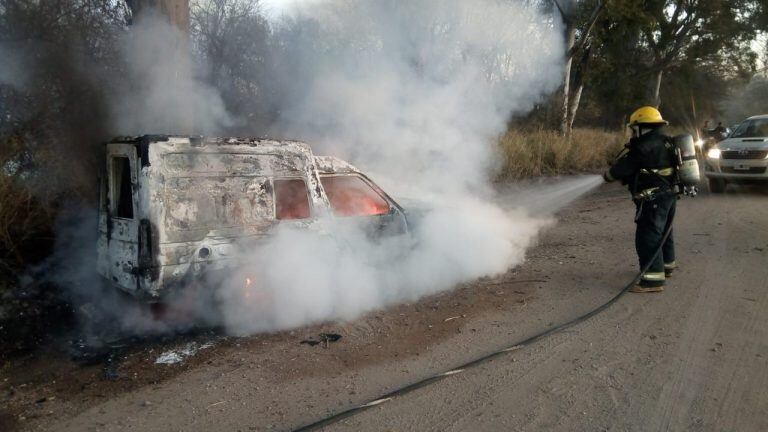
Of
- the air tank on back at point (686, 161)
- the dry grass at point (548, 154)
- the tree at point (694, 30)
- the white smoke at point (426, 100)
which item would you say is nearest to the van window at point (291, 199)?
the white smoke at point (426, 100)

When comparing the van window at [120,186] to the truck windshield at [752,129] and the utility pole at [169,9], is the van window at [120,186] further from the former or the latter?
the truck windshield at [752,129]

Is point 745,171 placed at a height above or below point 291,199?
above

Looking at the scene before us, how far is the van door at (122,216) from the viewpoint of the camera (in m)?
4.36

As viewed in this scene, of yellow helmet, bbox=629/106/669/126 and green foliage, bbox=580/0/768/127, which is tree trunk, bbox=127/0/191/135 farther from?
green foliage, bbox=580/0/768/127

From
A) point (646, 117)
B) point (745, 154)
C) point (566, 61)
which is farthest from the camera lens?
point (566, 61)

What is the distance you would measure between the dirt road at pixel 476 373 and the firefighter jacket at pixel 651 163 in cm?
113

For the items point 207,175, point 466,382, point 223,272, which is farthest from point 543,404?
point 207,175

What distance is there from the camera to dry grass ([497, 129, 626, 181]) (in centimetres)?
1305

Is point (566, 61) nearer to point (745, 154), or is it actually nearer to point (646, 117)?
point (745, 154)

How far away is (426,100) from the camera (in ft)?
25.4

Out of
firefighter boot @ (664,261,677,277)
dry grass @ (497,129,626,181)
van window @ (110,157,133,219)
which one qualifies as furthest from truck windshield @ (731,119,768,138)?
van window @ (110,157,133,219)

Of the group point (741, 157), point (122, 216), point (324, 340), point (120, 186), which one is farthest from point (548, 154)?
point (122, 216)

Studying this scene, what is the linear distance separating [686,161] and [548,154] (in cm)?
936

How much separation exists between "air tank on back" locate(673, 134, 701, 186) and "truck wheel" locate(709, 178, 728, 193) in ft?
25.8
